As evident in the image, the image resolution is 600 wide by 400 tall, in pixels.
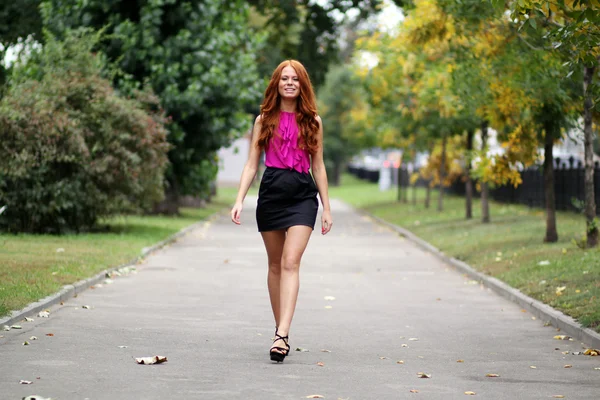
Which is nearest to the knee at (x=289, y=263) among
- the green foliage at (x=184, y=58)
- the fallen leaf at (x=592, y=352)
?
the fallen leaf at (x=592, y=352)

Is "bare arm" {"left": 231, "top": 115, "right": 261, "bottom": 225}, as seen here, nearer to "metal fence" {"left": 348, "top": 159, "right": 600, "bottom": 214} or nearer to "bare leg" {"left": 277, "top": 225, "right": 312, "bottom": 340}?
"bare leg" {"left": 277, "top": 225, "right": 312, "bottom": 340}

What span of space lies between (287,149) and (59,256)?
8549 millimetres

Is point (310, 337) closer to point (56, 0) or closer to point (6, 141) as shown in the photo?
point (6, 141)

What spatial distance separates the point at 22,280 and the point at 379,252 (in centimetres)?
1018

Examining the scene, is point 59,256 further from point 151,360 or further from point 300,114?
point 300,114

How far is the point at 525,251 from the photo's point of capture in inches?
707

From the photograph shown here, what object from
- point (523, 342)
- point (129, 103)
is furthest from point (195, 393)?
point (129, 103)

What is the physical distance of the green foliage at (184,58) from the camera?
2842cm

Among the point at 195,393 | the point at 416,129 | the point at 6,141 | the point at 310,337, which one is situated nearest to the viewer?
the point at 195,393

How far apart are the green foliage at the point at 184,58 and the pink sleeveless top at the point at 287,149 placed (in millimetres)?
18783

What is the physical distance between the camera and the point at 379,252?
2180 centimetres

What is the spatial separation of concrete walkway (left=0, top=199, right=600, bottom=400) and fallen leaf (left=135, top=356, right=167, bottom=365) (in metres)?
0.12

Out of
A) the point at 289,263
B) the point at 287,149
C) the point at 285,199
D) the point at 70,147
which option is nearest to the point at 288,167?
the point at 287,149

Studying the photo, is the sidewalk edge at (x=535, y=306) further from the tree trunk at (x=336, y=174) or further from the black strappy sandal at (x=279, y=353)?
the tree trunk at (x=336, y=174)
